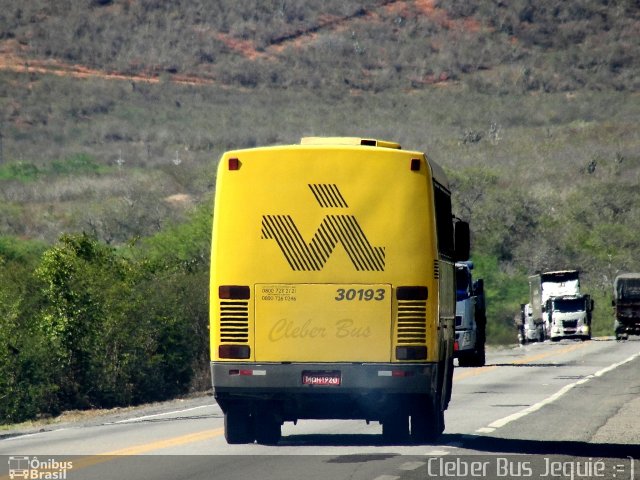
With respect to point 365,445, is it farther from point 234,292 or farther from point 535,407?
point 535,407

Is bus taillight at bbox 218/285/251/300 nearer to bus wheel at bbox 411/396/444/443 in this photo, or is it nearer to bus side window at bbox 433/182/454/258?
bus side window at bbox 433/182/454/258

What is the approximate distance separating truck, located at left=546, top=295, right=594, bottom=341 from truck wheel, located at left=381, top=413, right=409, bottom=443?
5874cm

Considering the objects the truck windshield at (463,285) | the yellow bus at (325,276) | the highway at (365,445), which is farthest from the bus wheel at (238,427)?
the truck windshield at (463,285)

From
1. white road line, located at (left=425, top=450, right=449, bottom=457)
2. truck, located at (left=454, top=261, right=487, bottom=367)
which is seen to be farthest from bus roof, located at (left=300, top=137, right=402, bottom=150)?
truck, located at (left=454, top=261, right=487, bottom=367)

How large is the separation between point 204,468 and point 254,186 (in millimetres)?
3277

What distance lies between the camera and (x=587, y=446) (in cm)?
1808

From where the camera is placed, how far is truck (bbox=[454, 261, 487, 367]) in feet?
135

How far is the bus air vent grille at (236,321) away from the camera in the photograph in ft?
55.2

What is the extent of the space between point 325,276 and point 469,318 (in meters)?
25.3

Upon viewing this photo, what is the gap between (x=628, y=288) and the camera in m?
76.9

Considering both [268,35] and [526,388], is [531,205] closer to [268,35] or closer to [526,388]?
[268,35]

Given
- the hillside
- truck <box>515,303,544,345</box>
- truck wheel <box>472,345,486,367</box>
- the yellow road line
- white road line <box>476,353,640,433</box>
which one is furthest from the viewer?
the hillside

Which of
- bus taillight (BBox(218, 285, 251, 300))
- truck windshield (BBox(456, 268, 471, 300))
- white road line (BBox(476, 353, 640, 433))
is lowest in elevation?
white road line (BBox(476, 353, 640, 433))

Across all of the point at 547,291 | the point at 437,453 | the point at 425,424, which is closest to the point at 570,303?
the point at 547,291
